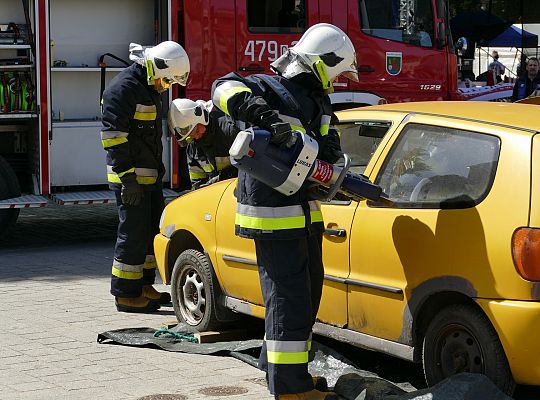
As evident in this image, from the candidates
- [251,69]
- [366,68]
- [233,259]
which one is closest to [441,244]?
[233,259]

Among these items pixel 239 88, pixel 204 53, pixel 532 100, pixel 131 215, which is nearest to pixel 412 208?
pixel 239 88

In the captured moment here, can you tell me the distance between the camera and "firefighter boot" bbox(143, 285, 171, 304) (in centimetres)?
826

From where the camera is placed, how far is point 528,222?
4.87 m

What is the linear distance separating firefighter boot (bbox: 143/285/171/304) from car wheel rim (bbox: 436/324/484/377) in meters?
3.46

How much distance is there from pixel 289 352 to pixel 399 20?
25.0ft

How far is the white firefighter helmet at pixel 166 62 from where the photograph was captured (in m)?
7.79

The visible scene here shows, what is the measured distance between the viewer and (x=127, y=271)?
808 cm

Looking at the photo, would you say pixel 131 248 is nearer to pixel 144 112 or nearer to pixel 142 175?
pixel 142 175

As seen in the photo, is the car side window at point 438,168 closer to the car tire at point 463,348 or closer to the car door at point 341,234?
the car door at point 341,234

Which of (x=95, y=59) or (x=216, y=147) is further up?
(x=95, y=59)

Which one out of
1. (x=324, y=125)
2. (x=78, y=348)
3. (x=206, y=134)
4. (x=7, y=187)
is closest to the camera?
Answer: (x=324, y=125)

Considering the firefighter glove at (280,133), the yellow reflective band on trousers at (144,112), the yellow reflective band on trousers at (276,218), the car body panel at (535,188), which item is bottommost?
the yellow reflective band on trousers at (276,218)

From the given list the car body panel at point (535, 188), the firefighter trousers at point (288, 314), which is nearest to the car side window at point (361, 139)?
the firefighter trousers at point (288, 314)

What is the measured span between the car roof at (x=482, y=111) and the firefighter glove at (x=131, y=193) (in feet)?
7.03
